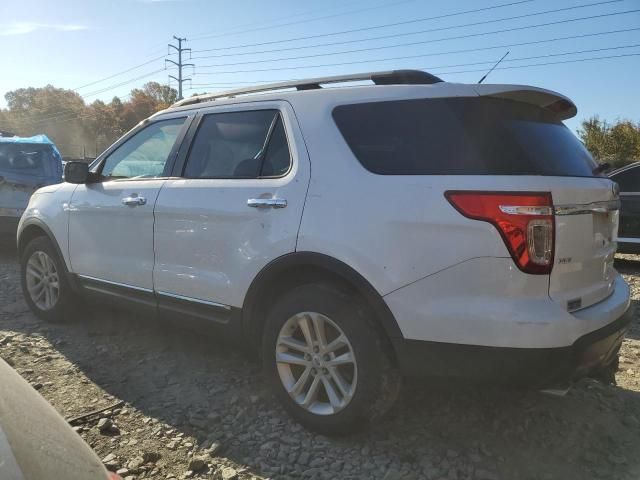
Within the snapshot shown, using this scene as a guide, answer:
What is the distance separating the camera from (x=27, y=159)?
8.07m

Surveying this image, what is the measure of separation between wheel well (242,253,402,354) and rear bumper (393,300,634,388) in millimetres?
149

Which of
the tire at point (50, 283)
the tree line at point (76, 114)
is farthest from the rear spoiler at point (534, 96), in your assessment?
the tree line at point (76, 114)

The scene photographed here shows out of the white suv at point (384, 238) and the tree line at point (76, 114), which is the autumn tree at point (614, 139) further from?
the tree line at point (76, 114)

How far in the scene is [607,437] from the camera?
3000mm

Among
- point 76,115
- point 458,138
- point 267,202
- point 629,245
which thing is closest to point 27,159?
point 267,202

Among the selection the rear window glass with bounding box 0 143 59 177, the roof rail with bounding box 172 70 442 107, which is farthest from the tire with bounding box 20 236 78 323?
the rear window glass with bounding box 0 143 59 177

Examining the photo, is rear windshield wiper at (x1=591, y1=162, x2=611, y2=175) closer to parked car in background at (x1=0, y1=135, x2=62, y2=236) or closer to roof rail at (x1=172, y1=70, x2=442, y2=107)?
roof rail at (x1=172, y1=70, x2=442, y2=107)

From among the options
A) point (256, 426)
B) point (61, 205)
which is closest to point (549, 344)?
point (256, 426)

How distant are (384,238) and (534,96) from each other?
109 centimetres

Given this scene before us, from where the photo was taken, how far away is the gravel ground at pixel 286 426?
2.70 meters

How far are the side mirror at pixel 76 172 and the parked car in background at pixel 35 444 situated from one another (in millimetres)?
2989

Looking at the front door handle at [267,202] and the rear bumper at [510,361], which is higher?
the front door handle at [267,202]

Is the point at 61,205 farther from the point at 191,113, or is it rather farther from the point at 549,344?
the point at 549,344

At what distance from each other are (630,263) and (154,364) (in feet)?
24.7
